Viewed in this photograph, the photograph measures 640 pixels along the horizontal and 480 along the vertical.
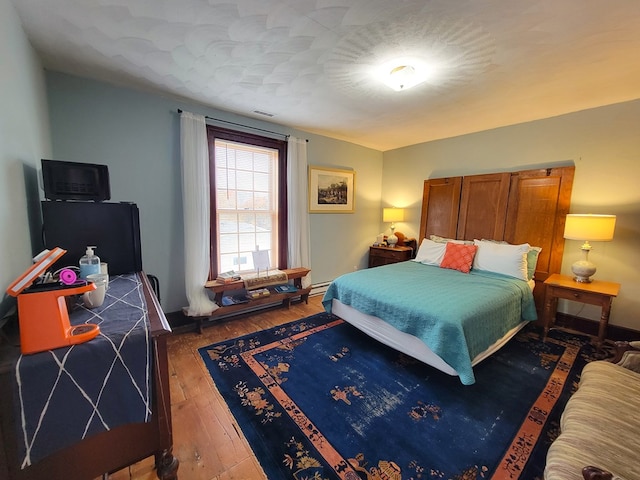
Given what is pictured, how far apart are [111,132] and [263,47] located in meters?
1.72

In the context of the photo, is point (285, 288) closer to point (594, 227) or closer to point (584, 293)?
point (584, 293)

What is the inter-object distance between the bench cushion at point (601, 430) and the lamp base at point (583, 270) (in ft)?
5.22

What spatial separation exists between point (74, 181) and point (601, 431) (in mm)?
3102

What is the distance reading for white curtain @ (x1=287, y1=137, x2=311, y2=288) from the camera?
3510 mm

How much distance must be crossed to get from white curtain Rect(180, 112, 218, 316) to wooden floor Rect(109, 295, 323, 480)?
49 cm

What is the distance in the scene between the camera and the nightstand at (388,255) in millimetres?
4180

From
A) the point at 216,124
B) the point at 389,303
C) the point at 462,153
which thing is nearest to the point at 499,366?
the point at 389,303

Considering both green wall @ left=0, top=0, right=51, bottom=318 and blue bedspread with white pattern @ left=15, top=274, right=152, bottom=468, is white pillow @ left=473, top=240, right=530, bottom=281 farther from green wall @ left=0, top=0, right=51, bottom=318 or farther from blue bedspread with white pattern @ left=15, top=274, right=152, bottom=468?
green wall @ left=0, top=0, right=51, bottom=318

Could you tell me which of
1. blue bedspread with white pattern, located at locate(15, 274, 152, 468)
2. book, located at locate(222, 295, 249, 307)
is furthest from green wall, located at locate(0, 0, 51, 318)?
book, located at locate(222, 295, 249, 307)

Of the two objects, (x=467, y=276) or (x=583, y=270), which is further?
(x=467, y=276)

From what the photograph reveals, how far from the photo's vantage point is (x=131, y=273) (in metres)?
1.88

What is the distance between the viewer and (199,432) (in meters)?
1.57

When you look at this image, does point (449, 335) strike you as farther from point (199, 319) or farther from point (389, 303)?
point (199, 319)

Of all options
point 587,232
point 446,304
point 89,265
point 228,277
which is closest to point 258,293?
point 228,277
